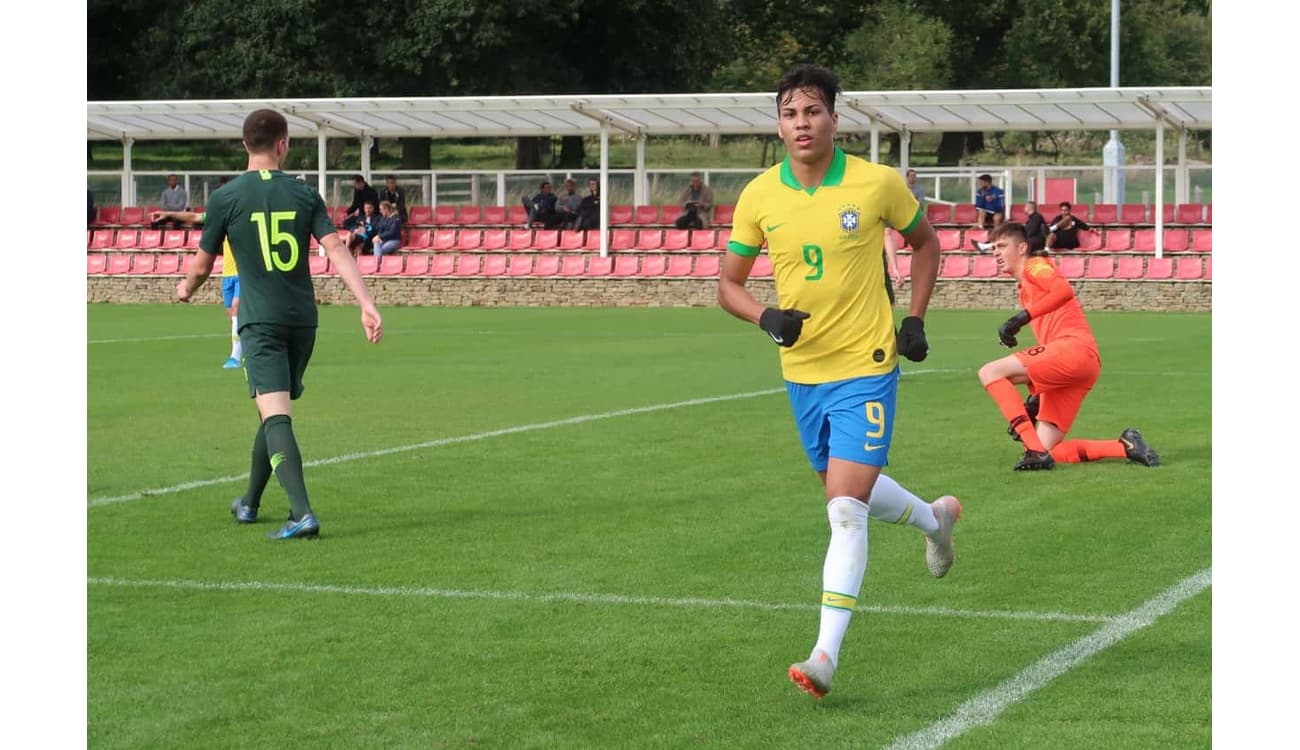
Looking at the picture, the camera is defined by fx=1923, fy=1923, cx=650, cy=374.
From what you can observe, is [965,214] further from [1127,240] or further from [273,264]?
[273,264]

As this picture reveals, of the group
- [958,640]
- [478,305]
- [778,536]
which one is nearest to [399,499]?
[778,536]

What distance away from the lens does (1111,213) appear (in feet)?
126

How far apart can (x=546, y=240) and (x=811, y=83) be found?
32104 millimetres

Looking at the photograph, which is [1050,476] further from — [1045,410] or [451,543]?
[451,543]

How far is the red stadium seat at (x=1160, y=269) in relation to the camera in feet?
109

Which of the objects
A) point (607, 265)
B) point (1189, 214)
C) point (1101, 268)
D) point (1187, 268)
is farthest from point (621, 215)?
point (1187, 268)

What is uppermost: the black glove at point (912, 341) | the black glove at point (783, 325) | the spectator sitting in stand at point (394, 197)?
the spectator sitting in stand at point (394, 197)

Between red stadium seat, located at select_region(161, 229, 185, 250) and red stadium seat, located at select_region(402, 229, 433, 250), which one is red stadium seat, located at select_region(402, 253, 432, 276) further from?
red stadium seat, located at select_region(161, 229, 185, 250)

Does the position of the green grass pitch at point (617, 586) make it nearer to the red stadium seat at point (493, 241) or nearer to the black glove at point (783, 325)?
the black glove at point (783, 325)

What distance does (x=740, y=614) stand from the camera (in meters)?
7.33

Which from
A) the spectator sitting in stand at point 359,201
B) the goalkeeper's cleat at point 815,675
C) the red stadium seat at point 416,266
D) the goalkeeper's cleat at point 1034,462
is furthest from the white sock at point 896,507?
the spectator sitting in stand at point 359,201

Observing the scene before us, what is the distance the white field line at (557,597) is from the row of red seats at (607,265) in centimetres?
2620

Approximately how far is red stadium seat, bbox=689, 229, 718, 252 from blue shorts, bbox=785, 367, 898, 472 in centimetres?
3024

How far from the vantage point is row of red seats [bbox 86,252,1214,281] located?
33.4m
